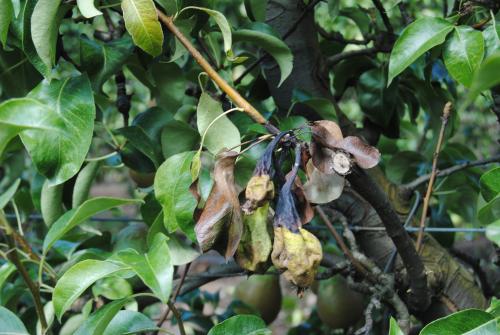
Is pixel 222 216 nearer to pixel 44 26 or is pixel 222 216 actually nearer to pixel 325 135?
A: pixel 325 135

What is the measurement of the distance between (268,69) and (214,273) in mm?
319

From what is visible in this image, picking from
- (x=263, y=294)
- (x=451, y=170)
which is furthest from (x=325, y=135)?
(x=263, y=294)

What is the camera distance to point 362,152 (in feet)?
1.70

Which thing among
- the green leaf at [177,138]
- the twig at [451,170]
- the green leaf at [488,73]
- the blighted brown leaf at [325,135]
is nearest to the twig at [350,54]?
the twig at [451,170]

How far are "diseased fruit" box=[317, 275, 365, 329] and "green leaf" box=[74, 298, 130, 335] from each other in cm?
72

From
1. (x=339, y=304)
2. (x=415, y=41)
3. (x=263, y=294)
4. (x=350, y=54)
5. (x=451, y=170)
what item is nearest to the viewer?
(x=415, y=41)

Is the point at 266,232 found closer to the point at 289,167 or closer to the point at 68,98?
the point at 289,167

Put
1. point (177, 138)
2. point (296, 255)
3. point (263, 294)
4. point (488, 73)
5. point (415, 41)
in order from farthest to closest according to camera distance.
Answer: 1. point (263, 294)
2. point (177, 138)
3. point (415, 41)
4. point (296, 255)
5. point (488, 73)

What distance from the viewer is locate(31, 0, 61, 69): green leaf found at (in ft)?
2.18

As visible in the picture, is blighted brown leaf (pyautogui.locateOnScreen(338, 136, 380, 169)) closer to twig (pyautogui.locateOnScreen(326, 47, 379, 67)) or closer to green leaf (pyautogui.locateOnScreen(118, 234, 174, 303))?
green leaf (pyautogui.locateOnScreen(118, 234, 174, 303))

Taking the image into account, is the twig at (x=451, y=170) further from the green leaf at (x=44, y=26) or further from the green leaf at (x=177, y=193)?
the green leaf at (x=44, y=26)

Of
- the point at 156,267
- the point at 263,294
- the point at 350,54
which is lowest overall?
the point at 263,294

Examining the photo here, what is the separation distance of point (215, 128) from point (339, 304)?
0.71m

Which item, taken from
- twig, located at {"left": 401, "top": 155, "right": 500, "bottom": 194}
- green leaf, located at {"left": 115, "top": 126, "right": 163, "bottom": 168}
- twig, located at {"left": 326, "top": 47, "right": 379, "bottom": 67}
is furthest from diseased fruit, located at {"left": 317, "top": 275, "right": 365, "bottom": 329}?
green leaf, located at {"left": 115, "top": 126, "right": 163, "bottom": 168}
